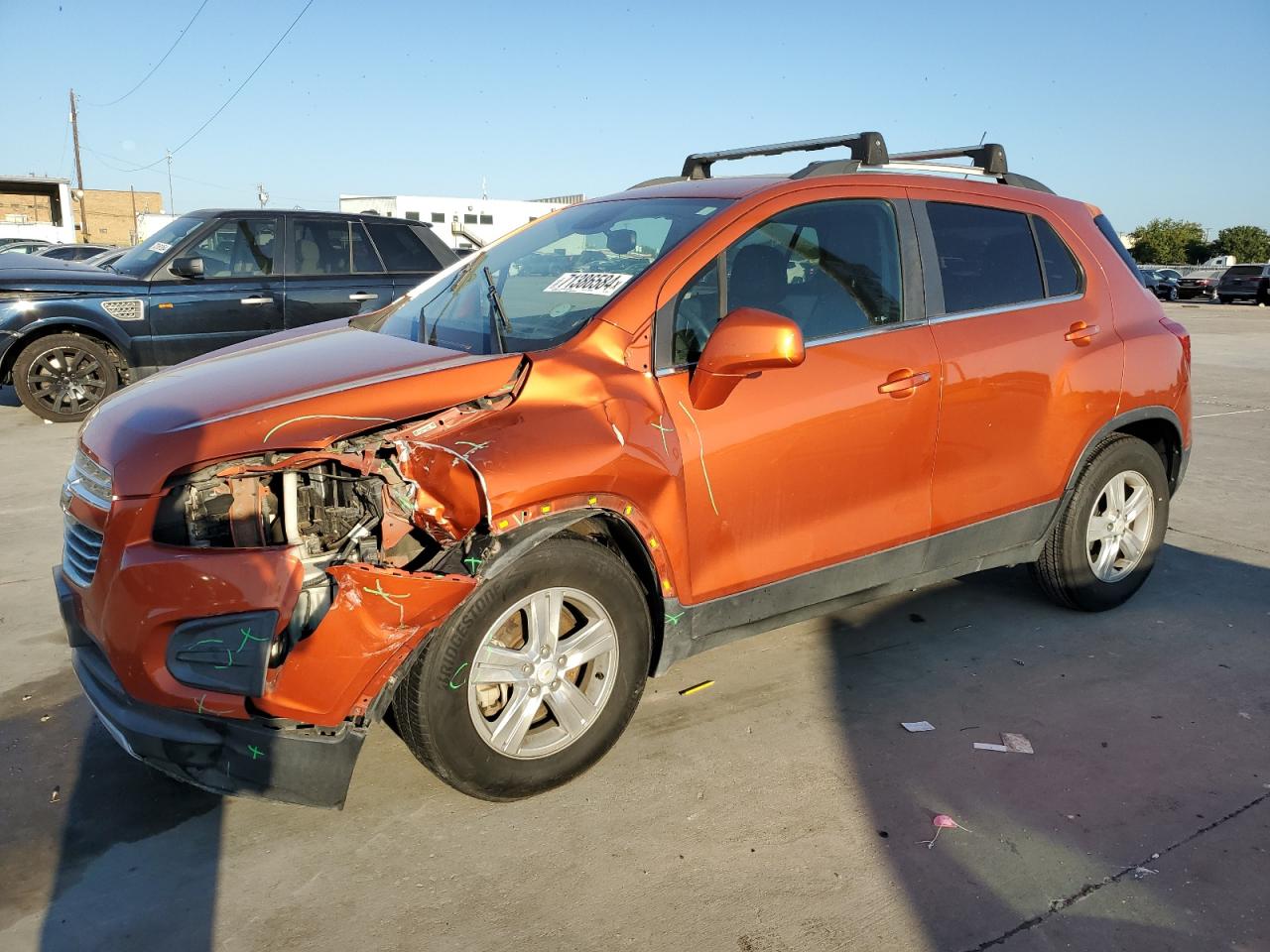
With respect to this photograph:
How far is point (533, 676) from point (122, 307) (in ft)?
23.7

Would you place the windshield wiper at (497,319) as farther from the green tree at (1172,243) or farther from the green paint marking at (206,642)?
the green tree at (1172,243)

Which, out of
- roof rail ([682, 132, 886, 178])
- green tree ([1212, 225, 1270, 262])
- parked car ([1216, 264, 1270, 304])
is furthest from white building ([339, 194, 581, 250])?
green tree ([1212, 225, 1270, 262])

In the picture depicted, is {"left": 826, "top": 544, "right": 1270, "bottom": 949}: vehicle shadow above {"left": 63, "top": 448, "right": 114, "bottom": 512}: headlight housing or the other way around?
the other way around

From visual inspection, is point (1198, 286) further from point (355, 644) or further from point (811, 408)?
point (355, 644)

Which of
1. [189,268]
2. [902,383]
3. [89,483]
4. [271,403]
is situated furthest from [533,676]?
[189,268]

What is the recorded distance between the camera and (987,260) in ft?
12.8

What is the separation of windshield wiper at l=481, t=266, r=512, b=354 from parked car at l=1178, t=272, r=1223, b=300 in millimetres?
39854

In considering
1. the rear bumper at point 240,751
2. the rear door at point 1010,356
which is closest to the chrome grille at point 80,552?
the rear bumper at point 240,751

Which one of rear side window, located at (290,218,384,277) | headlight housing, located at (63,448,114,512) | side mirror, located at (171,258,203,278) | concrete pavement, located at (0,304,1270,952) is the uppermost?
rear side window, located at (290,218,384,277)

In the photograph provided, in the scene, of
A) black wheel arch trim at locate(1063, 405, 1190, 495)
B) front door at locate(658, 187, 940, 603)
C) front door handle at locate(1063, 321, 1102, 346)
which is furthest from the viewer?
black wheel arch trim at locate(1063, 405, 1190, 495)

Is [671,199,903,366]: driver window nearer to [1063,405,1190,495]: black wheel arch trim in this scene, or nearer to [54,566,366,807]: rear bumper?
[1063,405,1190,495]: black wheel arch trim

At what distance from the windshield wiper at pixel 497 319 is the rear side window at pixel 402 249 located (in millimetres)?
5957

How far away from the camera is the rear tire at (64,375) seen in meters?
8.46

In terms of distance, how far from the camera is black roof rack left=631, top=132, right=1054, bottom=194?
146 inches
